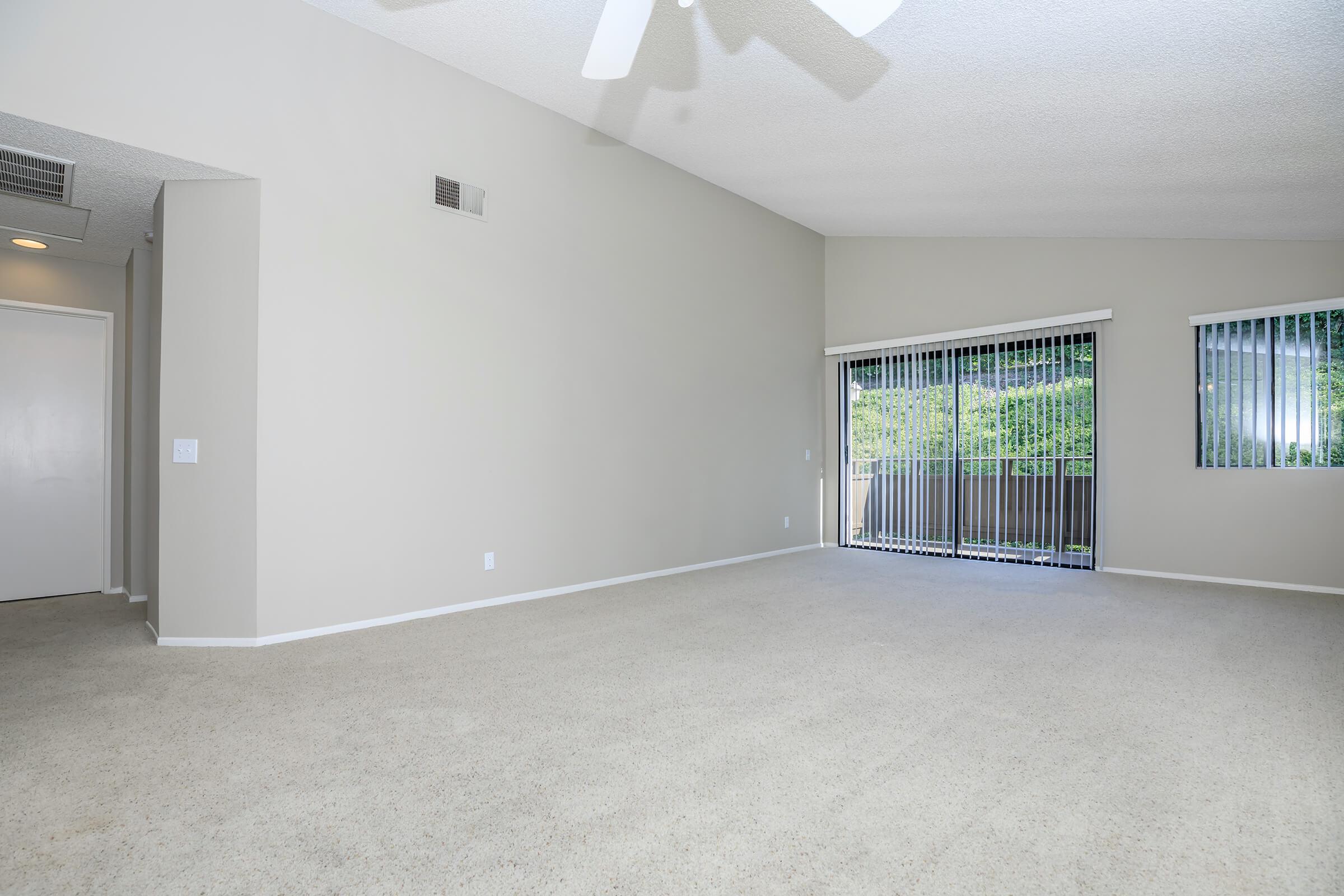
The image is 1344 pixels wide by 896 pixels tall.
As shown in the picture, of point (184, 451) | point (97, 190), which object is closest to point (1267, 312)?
point (184, 451)

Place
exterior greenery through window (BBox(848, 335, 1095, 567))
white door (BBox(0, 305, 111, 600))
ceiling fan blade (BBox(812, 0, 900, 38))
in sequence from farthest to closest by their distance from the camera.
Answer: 1. exterior greenery through window (BBox(848, 335, 1095, 567))
2. white door (BBox(0, 305, 111, 600))
3. ceiling fan blade (BBox(812, 0, 900, 38))

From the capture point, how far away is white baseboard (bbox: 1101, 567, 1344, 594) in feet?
16.9

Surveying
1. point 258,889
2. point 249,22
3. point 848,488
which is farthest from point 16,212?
point 848,488

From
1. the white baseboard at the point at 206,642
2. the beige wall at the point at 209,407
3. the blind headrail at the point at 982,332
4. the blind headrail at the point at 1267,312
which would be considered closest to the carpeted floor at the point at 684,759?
the white baseboard at the point at 206,642

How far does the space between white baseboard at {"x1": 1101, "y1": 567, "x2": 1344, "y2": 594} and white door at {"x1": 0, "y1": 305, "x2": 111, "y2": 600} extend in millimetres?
7967

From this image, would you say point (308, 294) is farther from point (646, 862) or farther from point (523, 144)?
point (646, 862)

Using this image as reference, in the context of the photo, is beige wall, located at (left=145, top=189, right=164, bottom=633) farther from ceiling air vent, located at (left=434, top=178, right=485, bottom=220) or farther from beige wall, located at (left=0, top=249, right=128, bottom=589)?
ceiling air vent, located at (left=434, top=178, right=485, bottom=220)

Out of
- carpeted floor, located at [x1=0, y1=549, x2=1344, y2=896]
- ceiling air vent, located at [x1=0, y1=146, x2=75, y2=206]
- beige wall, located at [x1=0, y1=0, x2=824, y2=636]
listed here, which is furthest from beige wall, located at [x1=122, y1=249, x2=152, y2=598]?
beige wall, located at [x1=0, y1=0, x2=824, y2=636]

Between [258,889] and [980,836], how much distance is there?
68.0 inches

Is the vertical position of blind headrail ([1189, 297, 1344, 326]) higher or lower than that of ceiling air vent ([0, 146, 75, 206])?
lower

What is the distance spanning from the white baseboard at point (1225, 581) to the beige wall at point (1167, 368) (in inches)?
1.3

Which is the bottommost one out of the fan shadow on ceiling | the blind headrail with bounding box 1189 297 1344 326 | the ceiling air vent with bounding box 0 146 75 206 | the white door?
the white door

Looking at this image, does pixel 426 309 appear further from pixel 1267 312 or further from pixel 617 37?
pixel 1267 312

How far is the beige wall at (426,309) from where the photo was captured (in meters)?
3.56
